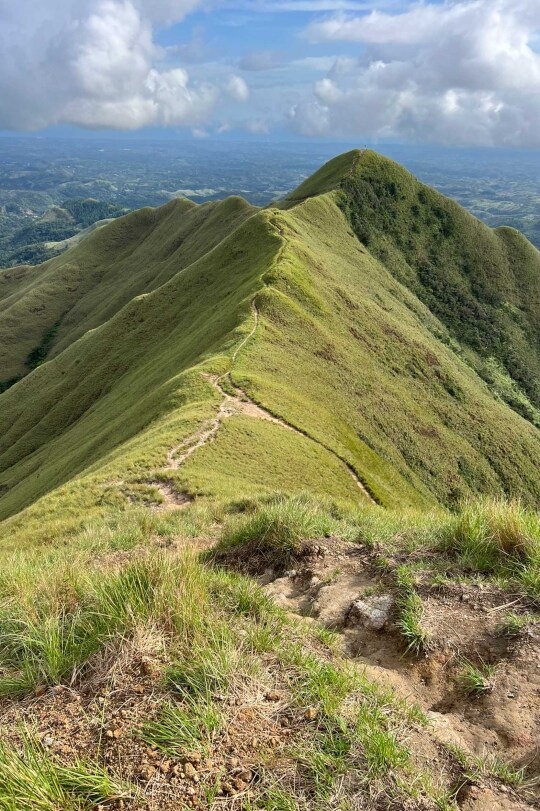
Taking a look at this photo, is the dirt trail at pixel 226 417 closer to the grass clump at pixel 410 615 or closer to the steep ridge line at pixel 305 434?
the steep ridge line at pixel 305 434

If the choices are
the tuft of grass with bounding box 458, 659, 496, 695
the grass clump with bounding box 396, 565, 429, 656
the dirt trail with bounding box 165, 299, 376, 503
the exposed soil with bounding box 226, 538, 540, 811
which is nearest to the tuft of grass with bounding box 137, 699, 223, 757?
the exposed soil with bounding box 226, 538, 540, 811

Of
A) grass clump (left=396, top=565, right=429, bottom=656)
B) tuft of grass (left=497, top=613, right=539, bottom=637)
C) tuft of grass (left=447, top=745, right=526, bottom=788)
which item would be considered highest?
tuft of grass (left=497, top=613, right=539, bottom=637)

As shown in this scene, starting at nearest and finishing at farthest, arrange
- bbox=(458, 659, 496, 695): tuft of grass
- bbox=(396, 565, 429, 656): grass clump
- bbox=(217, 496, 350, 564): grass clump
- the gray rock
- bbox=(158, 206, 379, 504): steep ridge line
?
bbox=(458, 659, 496, 695): tuft of grass, bbox=(396, 565, 429, 656): grass clump, the gray rock, bbox=(217, 496, 350, 564): grass clump, bbox=(158, 206, 379, 504): steep ridge line

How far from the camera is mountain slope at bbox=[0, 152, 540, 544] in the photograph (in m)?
30.2

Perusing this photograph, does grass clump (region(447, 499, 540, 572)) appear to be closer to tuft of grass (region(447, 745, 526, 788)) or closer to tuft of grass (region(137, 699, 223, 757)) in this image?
tuft of grass (region(447, 745, 526, 788))

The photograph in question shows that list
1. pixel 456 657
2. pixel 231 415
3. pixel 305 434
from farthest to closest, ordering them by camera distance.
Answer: pixel 305 434
pixel 231 415
pixel 456 657

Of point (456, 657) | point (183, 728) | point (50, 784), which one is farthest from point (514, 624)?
point (50, 784)

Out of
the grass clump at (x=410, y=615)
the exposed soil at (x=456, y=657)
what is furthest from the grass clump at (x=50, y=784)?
the grass clump at (x=410, y=615)

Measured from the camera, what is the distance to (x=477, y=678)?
16.3 ft

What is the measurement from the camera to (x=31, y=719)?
419cm

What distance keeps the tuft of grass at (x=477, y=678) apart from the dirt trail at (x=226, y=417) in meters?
20.7

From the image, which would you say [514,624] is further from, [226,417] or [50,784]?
[226,417]

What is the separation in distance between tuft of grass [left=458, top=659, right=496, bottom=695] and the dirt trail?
20.7 m

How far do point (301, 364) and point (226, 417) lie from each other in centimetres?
1610
